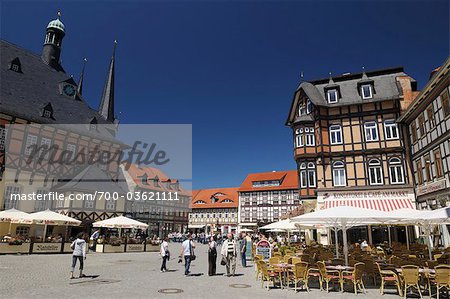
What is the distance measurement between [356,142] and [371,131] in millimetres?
1534

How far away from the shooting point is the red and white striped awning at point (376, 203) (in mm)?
23438

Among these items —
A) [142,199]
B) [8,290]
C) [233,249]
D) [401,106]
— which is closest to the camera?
[8,290]

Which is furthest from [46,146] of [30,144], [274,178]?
[274,178]

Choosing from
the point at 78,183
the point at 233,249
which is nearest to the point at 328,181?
the point at 233,249

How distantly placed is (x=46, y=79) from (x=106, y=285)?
3540 cm

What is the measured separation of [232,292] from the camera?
372 inches

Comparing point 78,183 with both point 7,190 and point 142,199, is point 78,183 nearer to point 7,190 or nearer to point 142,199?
point 7,190

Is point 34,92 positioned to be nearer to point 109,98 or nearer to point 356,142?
point 109,98

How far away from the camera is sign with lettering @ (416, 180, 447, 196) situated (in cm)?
1998

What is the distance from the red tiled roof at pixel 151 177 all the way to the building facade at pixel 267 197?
14.8 metres

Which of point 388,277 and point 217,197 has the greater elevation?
point 217,197

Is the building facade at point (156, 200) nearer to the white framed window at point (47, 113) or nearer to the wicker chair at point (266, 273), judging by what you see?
the white framed window at point (47, 113)

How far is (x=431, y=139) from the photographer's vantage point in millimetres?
21688

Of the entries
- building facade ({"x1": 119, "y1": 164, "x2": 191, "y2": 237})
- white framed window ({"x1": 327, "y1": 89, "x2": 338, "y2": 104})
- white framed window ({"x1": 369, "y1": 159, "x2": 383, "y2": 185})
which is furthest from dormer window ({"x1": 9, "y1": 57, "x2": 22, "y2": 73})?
white framed window ({"x1": 369, "y1": 159, "x2": 383, "y2": 185})
